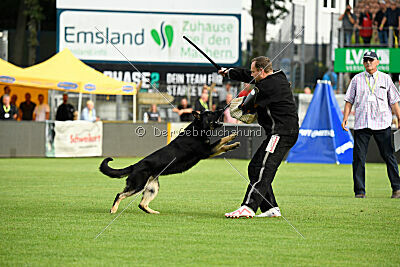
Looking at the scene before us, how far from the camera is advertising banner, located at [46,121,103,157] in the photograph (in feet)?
68.3

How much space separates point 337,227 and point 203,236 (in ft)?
5.10

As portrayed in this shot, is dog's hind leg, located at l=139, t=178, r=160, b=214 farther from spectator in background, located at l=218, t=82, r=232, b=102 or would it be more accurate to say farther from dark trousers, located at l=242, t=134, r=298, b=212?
spectator in background, located at l=218, t=82, r=232, b=102

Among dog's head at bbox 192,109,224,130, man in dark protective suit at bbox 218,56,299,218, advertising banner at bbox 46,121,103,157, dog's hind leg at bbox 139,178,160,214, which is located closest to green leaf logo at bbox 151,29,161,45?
advertising banner at bbox 46,121,103,157

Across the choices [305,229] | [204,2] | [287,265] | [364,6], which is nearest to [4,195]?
[305,229]

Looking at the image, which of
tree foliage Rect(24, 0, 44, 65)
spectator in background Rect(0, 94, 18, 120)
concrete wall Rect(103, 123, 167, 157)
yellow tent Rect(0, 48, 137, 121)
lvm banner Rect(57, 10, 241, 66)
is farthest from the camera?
tree foliage Rect(24, 0, 44, 65)

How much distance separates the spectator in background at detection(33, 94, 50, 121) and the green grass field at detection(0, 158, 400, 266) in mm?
10002

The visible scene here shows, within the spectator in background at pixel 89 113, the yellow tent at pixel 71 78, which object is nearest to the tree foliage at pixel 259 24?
the yellow tent at pixel 71 78

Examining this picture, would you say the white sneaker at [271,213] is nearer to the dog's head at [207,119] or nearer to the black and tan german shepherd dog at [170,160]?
the black and tan german shepherd dog at [170,160]

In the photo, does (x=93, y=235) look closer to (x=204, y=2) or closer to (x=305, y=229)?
(x=305, y=229)

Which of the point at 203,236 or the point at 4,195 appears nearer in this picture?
the point at 203,236

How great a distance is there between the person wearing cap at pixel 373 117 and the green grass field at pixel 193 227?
0.45m

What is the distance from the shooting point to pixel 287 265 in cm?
545

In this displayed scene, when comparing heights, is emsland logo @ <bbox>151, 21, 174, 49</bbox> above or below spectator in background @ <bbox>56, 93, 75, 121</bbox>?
above

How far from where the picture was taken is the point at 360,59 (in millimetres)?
23688
